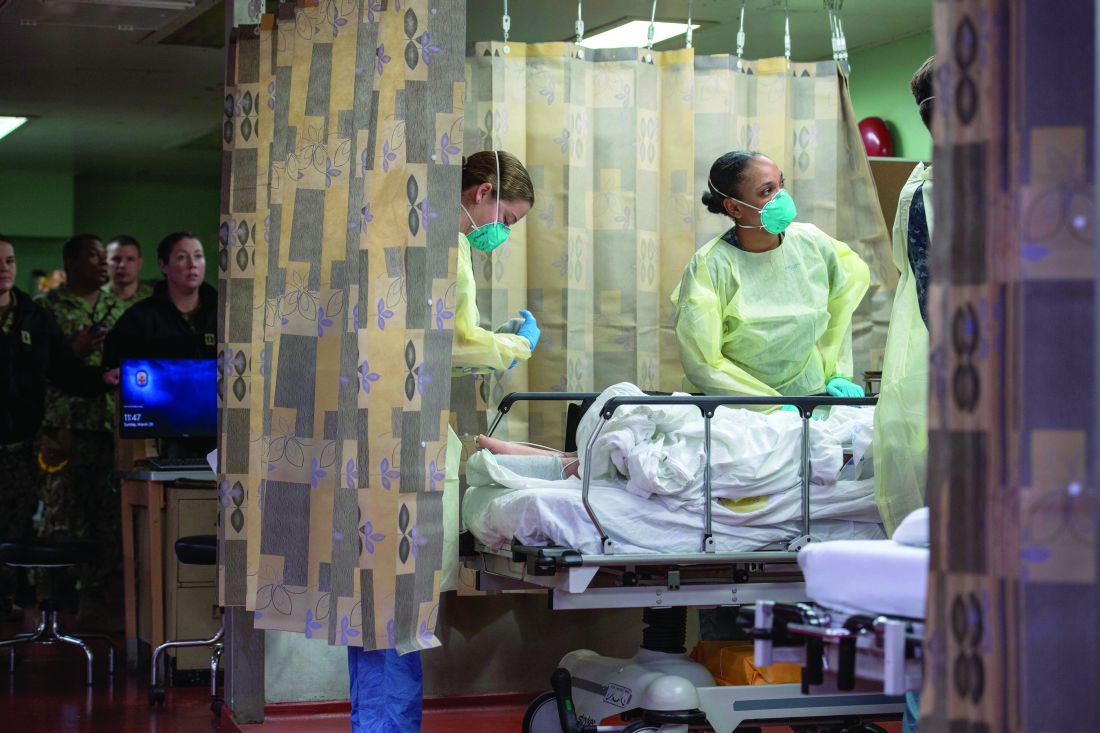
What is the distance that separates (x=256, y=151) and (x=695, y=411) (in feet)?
5.63

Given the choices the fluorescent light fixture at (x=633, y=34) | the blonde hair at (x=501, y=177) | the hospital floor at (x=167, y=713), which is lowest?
the hospital floor at (x=167, y=713)

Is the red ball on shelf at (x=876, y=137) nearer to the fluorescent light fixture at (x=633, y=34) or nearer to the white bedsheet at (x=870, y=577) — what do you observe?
the fluorescent light fixture at (x=633, y=34)

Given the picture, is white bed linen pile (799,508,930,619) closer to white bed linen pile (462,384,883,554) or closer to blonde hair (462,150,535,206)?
white bed linen pile (462,384,883,554)

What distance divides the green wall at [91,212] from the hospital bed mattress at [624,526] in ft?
35.9

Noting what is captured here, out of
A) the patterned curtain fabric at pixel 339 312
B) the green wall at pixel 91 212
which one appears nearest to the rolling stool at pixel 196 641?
the patterned curtain fabric at pixel 339 312

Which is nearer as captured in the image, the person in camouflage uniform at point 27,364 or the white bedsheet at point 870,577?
the white bedsheet at point 870,577

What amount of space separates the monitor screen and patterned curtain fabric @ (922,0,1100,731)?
4702mm

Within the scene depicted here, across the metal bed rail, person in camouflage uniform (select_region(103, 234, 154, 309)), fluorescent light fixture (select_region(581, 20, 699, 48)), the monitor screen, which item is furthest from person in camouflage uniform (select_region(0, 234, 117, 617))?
the metal bed rail

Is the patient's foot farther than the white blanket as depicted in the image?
Yes

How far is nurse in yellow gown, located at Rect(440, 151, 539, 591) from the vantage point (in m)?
3.96

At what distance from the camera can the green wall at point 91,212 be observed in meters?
13.5

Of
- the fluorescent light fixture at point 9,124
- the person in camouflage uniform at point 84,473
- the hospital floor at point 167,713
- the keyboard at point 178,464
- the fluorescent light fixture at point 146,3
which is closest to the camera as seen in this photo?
the hospital floor at point 167,713

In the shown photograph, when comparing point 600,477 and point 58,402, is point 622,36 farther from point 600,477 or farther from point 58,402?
point 600,477

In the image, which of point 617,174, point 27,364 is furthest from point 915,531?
point 27,364
